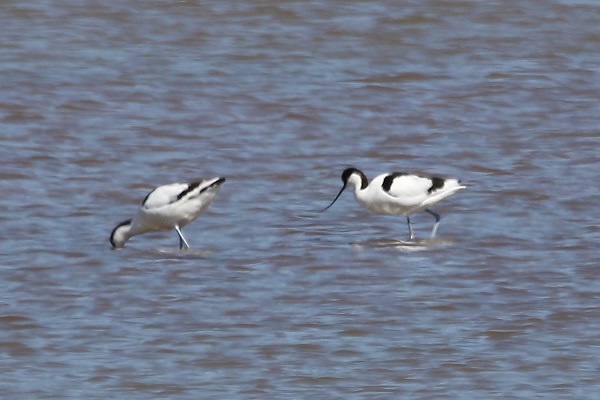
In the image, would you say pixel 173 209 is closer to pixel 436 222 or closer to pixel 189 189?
pixel 189 189

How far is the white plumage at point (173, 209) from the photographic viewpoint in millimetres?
10164

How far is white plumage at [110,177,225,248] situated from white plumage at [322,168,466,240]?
902 millimetres

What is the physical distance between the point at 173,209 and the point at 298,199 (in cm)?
124

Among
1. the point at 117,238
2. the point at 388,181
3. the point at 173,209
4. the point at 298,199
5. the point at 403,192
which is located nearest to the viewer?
the point at 117,238

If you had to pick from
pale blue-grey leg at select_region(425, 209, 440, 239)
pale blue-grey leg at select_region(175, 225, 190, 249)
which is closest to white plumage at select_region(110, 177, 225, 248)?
pale blue-grey leg at select_region(175, 225, 190, 249)

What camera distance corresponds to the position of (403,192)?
10523 millimetres

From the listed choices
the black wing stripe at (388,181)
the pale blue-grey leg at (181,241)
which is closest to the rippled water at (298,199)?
the pale blue-grey leg at (181,241)

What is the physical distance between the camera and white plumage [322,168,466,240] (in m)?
10.5

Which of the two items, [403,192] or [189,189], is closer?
[189,189]

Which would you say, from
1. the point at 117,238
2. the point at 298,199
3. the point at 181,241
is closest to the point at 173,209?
the point at 181,241

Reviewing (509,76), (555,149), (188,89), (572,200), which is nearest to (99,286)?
(572,200)

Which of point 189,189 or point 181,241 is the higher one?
point 189,189

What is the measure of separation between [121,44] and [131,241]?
5.80 metres

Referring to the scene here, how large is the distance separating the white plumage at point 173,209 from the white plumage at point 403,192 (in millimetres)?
902
